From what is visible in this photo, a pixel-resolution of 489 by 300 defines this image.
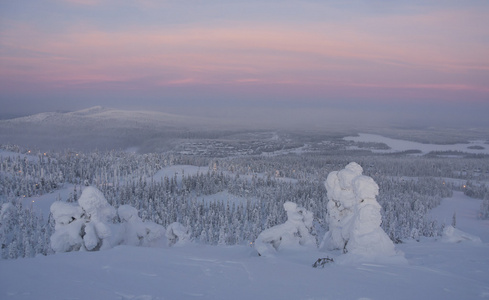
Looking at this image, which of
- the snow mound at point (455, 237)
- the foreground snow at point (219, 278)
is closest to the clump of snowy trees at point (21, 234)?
the foreground snow at point (219, 278)

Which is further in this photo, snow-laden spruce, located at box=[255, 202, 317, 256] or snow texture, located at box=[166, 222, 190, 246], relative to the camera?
snow texture, located at box=[166, 222, 190, 246]

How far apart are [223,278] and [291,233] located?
797 cm

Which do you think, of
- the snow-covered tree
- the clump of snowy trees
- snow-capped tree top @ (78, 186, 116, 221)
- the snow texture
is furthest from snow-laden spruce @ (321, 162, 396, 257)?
the clump of snowy trees

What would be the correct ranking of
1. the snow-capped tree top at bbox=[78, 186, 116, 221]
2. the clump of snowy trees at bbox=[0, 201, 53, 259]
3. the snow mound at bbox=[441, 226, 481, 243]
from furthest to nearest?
the clump of snowy trees at bbox=[0, 201, 53, 259]
the snow mound at bbox=[441, 226, 481, 243]
the snow-capped tree top at bbox=[78, 186, 116, 221]

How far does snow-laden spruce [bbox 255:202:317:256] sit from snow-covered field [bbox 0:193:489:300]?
10.5 ft

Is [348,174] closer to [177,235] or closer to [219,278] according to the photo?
[177,235]

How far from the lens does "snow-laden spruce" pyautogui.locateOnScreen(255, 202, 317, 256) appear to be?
17766 mm

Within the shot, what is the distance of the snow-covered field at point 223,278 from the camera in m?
9.45

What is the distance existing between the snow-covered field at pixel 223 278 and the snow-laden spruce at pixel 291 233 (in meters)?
3.19

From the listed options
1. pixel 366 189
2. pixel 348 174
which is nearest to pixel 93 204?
pixel 366 189

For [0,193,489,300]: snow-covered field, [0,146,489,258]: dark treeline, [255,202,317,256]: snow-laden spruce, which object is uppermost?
[0,193,489,300]: snow-covered field

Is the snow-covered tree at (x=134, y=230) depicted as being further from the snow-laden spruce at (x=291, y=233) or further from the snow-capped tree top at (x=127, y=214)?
the snow-laden spruce at (x=291, y=233)

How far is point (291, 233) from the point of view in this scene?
18250 mm

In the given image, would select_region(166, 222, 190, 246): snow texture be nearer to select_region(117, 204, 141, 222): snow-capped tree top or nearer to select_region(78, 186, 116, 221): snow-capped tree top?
select_region(117, 204, 141, 222): snow-capped tree top
